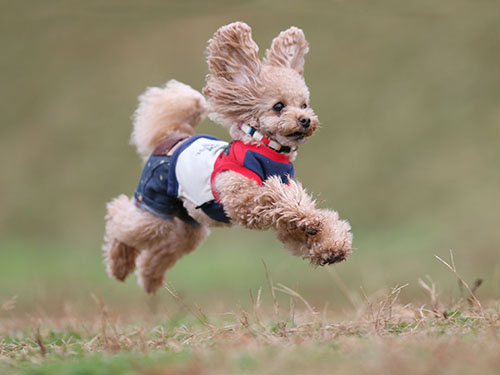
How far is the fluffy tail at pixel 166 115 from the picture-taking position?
468 cm

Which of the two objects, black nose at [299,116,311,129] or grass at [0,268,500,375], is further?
black nose at [299,116,311,129]

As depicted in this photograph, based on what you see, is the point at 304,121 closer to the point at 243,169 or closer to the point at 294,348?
the point at 243,169

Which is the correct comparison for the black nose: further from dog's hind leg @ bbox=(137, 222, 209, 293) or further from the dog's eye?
dog's hind leg @ bbox=(137, 222, 209, 293)

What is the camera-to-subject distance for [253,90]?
3752 millimetres

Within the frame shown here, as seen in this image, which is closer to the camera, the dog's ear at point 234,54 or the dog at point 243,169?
the dog at point 243,169

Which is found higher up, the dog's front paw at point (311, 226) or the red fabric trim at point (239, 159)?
the red fabric trim at point (239, 159)

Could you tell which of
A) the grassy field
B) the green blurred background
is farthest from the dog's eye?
the green blurred background

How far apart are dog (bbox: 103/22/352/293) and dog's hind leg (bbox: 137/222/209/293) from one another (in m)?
0.01

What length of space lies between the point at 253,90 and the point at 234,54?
0.26m

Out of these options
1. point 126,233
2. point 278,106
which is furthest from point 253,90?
point 126,233

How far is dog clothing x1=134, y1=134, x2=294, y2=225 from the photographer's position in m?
3.69

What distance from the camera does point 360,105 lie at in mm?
14234

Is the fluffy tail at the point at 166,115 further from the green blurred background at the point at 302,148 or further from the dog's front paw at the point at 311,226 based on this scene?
the green blurred background at the point at 302,148

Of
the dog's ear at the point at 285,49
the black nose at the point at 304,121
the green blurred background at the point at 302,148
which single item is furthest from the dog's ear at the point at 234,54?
the green blurred background at the point at 302,148
